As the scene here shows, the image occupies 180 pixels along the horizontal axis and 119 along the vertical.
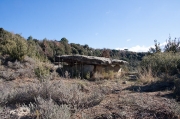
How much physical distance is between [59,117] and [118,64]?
8.12 metres

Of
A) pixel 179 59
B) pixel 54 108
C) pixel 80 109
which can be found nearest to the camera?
pixel 54 108

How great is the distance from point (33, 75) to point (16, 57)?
8.19 feet

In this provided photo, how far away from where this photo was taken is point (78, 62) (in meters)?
9.44

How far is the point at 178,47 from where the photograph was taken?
15.4 metres

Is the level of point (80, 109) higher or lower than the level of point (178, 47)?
lower

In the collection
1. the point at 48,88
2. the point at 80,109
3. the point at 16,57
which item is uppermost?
the point at 16,57

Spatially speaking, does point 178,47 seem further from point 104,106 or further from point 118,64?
point 104,106

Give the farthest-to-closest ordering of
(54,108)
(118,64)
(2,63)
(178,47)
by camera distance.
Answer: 1. (178,47)
2. (118,64)
3. (2,63)
4. (54,108)

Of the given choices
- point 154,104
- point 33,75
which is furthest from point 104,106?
point 33,75

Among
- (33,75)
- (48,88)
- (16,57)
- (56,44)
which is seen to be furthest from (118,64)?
(56,44)

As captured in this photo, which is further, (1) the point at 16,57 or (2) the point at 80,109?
(1) the point at 16,57

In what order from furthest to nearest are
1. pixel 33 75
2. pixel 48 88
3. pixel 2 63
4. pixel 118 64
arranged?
1. pixel 118 64
2. pixel 2 63
3. pixel 33 75
4. pixel 48 88

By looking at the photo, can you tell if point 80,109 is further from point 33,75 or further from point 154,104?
point 33,75

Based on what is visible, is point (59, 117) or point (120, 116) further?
point (120, 116)
